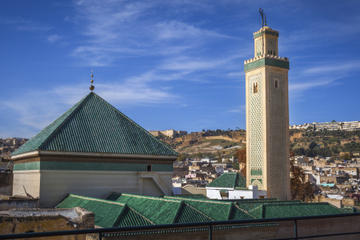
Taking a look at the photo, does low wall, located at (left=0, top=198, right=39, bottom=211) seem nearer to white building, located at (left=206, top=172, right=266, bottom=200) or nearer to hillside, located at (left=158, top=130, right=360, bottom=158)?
white building, located at (left=206, top=172, right=266, bottom=200)

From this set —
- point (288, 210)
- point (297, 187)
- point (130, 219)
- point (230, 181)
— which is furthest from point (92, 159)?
point (297, 187)

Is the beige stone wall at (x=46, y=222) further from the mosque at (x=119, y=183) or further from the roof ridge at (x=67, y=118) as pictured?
the roof ridge at (x=67, y=118)

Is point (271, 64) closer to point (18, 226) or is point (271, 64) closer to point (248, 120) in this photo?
point (248, 120)

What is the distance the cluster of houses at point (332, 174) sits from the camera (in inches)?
1734

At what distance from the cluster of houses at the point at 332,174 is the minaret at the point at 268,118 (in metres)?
16.7

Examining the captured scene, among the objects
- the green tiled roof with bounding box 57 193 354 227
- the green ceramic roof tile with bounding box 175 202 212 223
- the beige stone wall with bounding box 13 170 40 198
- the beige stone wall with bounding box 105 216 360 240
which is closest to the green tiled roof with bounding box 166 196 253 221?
the green tiled roof with bounding box 57 193 354 227

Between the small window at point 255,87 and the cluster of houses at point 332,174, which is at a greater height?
the small window at point 255,87

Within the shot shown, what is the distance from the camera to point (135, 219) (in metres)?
9.25

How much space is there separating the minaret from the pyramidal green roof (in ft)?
26.2

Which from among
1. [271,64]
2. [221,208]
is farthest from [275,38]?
[221,208]

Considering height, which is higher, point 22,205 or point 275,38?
point 275,38

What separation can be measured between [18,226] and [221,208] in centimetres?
490

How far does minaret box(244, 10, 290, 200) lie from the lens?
2112 cm

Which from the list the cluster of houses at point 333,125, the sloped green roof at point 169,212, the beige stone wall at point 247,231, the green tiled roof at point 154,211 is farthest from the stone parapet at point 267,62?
the cluster of houses at point 333,125
